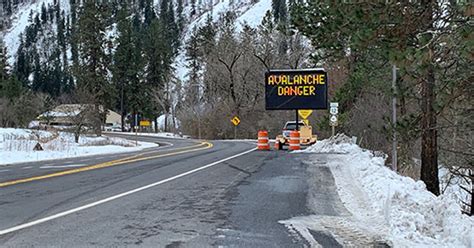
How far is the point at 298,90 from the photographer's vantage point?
28656 mm

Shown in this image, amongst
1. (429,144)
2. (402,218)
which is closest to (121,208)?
(402,218)

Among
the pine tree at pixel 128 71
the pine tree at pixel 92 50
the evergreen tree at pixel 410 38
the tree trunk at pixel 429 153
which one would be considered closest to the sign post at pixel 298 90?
the evergreen tree at pixel 410 38

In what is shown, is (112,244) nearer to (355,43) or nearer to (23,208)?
(23,208)

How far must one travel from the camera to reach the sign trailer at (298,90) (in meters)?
28.4

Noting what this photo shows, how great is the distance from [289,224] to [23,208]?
183 inches

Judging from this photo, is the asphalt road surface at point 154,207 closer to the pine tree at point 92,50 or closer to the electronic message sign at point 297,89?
the electronic message sign at point 297,89

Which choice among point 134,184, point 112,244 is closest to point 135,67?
point 134,184

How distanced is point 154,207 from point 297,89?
20.4m

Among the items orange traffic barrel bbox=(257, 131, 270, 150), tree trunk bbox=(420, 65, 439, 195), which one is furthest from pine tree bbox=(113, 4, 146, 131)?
tree trunk bbox=(420, 65, 439, 195)

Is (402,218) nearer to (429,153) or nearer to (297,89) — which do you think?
(429,153)

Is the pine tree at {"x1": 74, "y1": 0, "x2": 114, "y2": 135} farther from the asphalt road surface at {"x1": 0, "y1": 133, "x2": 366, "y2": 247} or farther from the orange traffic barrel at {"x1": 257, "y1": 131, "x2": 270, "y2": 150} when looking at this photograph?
the asphalt road surface at {"x1": 0, "y1": 133, "x2": 366, "y2": 247}

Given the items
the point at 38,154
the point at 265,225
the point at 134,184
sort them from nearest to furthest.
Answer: the point at 265,225, the point at 134,184, the point at 38,154

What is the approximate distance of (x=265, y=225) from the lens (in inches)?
305

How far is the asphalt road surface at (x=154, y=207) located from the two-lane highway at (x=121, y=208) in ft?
0.04
